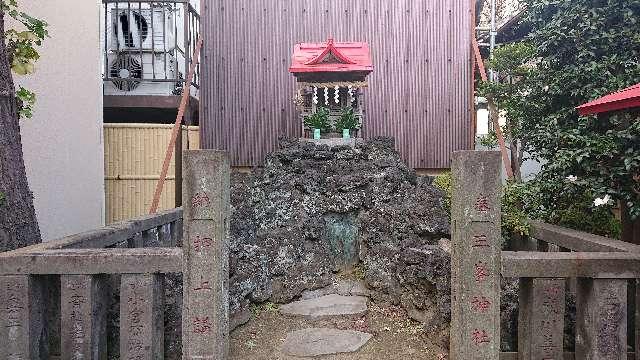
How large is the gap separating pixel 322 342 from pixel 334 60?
5.15 meters

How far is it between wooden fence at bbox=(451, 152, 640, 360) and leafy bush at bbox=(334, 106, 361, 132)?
479 cm

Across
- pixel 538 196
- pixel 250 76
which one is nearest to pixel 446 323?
pixel 538 196

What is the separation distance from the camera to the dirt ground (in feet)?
16.2

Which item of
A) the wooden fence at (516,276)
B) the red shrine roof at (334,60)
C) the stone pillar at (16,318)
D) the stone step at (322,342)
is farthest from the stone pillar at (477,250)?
the red shrine roof at (334,60)

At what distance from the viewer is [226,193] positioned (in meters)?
4.25

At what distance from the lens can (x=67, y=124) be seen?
27.6 feet

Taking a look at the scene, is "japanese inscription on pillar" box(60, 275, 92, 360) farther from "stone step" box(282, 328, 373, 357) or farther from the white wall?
the white wall

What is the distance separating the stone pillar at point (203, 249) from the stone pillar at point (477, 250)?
216 cm

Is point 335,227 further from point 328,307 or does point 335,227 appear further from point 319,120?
point 319,120

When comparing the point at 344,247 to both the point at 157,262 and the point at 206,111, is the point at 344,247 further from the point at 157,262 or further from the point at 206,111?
the point at 206,111

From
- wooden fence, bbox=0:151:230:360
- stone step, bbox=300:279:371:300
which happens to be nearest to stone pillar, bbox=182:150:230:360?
wooden fence, bbox=0:151:230:360

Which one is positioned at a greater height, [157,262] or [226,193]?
[226,193]

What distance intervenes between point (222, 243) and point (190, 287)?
0.49 meters

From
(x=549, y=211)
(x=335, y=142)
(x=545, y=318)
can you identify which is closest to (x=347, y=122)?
(x=335, y=142)
